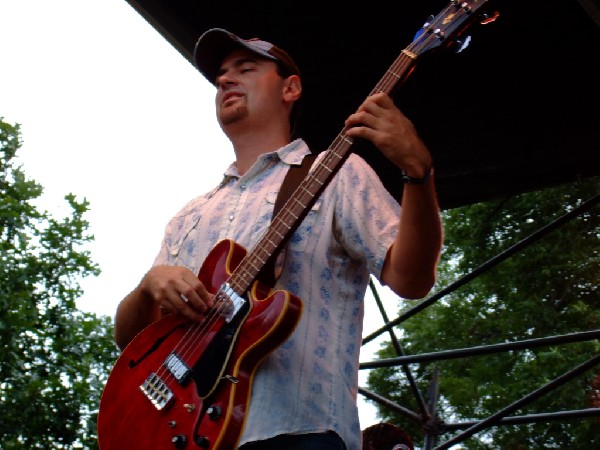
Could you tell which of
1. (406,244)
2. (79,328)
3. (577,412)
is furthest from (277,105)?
(79,328)

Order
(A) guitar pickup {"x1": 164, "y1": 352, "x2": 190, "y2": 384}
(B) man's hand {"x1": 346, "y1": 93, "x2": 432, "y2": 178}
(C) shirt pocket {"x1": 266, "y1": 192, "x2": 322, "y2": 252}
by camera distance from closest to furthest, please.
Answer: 1. (B) man's hand {"x1": 346, "y1": 93, "x2": 432, "y2": 178}
2. (A) guitar pickup {"x1": 164, "y1": 352, "x2": 190, "y2": 384}
3. (C) shirt pocket {"x1": 266, "y1": 192, "x2": 322, "y2": 252}

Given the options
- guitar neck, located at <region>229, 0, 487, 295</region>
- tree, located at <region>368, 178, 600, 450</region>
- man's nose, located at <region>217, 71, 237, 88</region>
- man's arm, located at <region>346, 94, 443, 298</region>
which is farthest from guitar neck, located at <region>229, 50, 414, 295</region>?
tree, located at <region>368, 178, 600, 450</region>

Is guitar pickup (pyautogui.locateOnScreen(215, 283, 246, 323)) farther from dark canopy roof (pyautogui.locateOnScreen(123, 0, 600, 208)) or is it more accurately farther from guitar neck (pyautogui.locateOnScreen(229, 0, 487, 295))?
dark canopy roof (pyautogui.locateOnScreen(123, 0, 600, 208))

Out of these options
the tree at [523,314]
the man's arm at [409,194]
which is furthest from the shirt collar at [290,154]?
the tree at [523,314]

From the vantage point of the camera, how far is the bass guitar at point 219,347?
5.83 ft

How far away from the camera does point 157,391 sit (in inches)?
75.5

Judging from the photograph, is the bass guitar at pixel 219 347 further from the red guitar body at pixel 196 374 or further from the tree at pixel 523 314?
the tree at pixel 523 314

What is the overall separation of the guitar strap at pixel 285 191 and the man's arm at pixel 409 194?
28cm

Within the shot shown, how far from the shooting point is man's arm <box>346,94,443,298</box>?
1.77 metres

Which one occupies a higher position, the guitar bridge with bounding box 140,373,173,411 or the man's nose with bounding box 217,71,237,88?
the man's nose with bounding box 217,71,237,88

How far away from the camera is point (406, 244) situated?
1849mm

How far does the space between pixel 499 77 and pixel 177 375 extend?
206 centimetres

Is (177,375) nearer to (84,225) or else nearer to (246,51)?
(246,51)

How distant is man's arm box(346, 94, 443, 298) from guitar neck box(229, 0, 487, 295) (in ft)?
0.35
